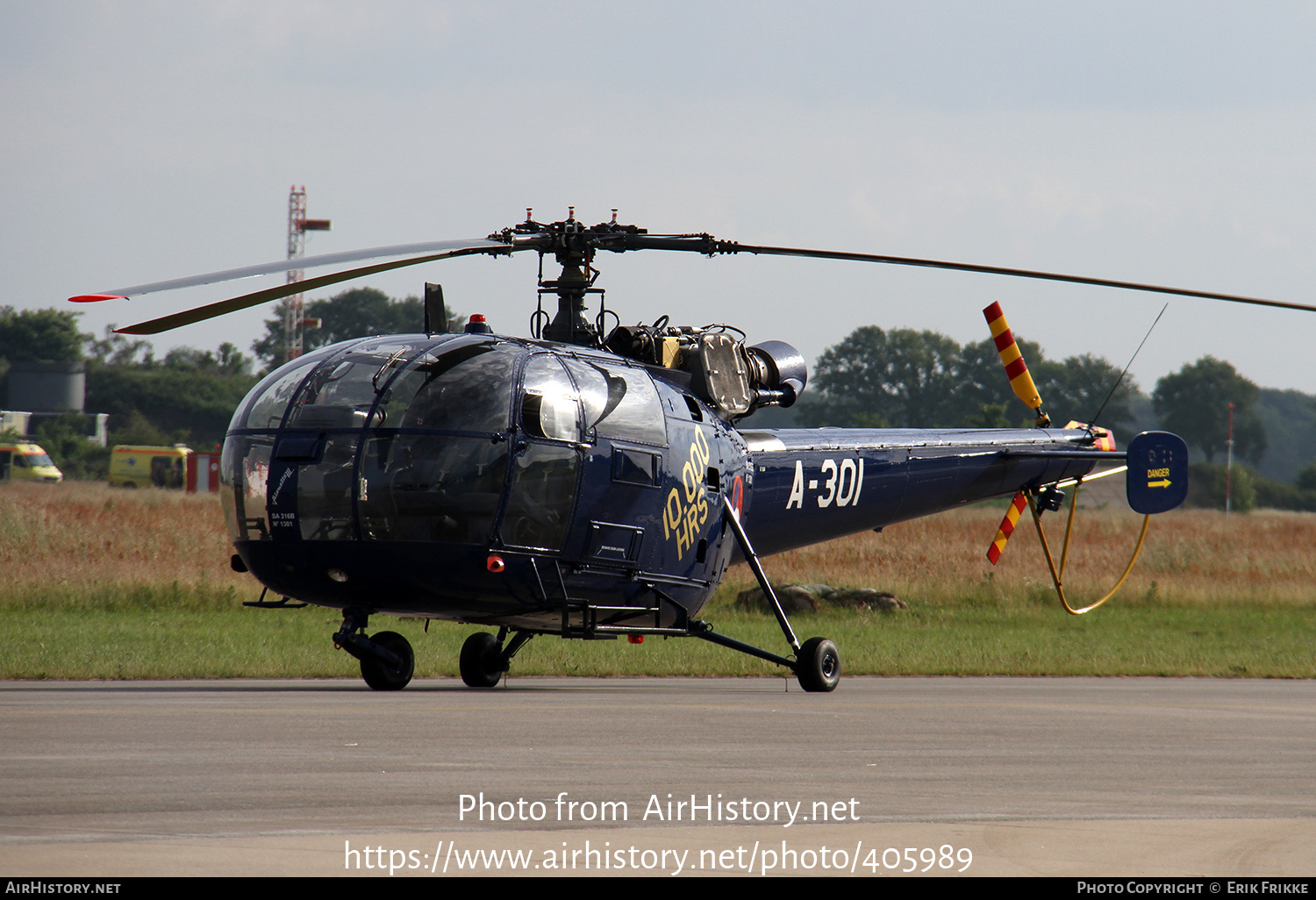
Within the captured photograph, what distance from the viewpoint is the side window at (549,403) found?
10.8 m

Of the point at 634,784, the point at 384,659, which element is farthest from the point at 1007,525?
the point at 634,784

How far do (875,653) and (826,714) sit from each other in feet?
23.7

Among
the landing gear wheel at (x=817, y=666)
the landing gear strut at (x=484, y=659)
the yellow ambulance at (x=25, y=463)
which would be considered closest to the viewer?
the landing gear wheel at (x=817, y=666)

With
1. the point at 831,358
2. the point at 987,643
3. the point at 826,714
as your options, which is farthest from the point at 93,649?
the point at 831,358

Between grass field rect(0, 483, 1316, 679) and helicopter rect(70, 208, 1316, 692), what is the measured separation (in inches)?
137

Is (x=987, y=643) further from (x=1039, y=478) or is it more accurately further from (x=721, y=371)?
(x=721, y=371)

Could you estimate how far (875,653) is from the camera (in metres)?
18.7

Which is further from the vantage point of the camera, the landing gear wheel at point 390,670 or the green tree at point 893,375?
the green tree at point 893,375

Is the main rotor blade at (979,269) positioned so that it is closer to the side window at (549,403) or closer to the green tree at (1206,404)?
the side window at (549,403)

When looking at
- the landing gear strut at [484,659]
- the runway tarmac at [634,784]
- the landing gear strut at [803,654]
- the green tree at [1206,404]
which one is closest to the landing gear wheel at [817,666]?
the landing gear strut at [803,654]

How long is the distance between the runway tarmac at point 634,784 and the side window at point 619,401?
231 centimetres

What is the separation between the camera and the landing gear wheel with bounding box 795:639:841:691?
13.5 meters

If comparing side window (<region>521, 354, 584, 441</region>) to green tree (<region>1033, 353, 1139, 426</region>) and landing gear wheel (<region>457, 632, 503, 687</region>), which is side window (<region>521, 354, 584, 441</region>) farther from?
green tree (<region>1033, 353, 1139, 426</region>)

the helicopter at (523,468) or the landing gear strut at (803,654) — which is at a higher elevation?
the helicopter at (523,468)
